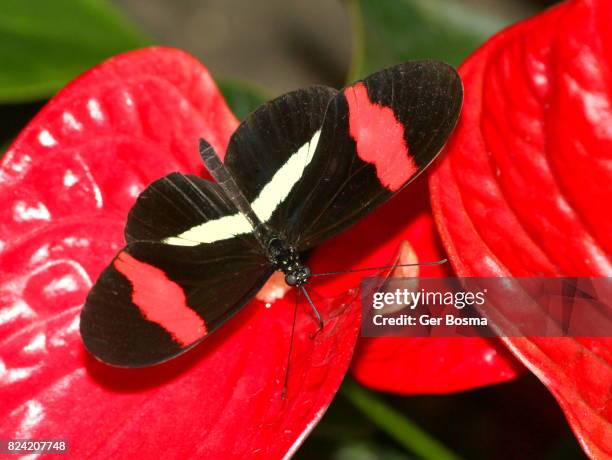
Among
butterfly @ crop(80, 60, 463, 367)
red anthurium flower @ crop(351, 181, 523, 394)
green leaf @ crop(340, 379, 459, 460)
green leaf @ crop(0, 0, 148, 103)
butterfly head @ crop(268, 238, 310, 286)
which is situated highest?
green leaf @ crop(0, 0, 148, 103)

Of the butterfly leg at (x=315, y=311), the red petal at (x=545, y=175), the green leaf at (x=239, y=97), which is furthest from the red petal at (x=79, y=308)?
the green leaf at (x=239, y=97)

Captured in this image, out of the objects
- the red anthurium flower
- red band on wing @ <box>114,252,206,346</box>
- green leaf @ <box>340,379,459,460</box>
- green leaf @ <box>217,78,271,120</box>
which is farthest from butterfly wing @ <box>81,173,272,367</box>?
green leaf @ <box>217,78,271,120</box>

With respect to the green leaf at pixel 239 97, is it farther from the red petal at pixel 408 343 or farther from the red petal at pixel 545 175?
the red petal at pixel 545 175

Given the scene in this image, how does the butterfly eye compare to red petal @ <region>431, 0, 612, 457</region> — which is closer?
red petal @ <region>431, 0, 612, 457</region>

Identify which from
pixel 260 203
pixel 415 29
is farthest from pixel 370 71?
pixel 260 203

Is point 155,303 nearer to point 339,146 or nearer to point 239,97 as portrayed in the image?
point 339,146

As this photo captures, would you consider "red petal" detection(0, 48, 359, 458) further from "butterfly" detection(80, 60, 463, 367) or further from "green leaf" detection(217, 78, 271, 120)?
"green leaf" detection(217, 78, 271, 120)

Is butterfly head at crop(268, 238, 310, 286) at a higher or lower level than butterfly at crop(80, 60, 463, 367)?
lower
